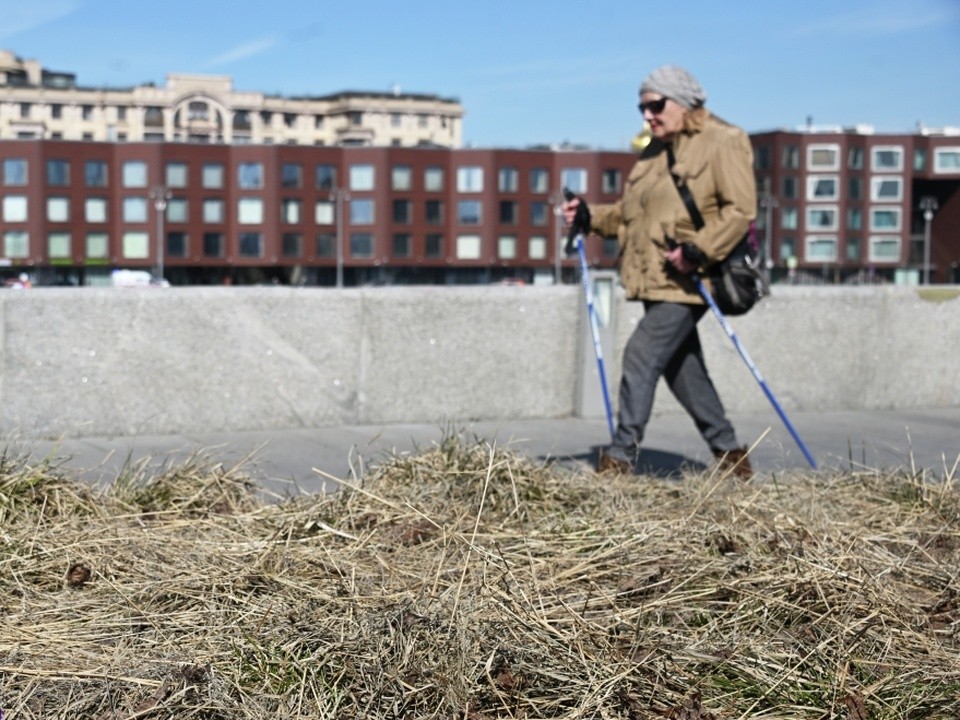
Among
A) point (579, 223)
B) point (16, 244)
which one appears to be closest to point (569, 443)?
point (579, 223)


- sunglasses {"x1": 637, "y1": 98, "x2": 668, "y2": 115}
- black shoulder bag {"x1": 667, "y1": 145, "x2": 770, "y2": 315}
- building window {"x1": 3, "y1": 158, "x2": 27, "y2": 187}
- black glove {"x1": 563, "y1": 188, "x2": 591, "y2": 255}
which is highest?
building window {"x1": 3, "y1": 158, "x2": 27, "y2": 187}

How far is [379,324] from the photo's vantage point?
25.9 feet

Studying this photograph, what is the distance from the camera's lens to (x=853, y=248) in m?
99.7

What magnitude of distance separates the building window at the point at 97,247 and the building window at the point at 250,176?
9.28 m

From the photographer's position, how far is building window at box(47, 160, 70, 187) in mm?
82500

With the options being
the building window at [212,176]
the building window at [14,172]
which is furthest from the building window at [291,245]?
the building window at [14,172]

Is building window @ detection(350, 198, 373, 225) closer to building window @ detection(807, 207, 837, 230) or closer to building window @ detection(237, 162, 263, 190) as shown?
building window @ detection(237, 162, 263, 190)

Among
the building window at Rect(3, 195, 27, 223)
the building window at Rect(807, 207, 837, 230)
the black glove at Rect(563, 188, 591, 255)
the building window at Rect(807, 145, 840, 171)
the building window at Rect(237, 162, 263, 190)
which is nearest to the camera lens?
the black glove at Rect(563, 188, 591, 255)

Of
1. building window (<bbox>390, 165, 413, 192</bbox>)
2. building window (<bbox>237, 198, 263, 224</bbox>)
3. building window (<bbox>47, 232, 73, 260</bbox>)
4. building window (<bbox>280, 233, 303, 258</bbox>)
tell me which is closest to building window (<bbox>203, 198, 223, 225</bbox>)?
building window (<bbox>237, 198, 263, 224</bbox>)

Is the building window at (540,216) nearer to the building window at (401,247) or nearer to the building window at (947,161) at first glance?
the building window at (401,247)

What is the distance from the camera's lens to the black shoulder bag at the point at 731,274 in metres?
5.95

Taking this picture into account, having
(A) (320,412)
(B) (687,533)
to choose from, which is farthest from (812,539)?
(A) (320,412)

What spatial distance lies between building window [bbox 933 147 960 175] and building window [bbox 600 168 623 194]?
80.5 ft

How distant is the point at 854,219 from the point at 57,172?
54.1 metres
